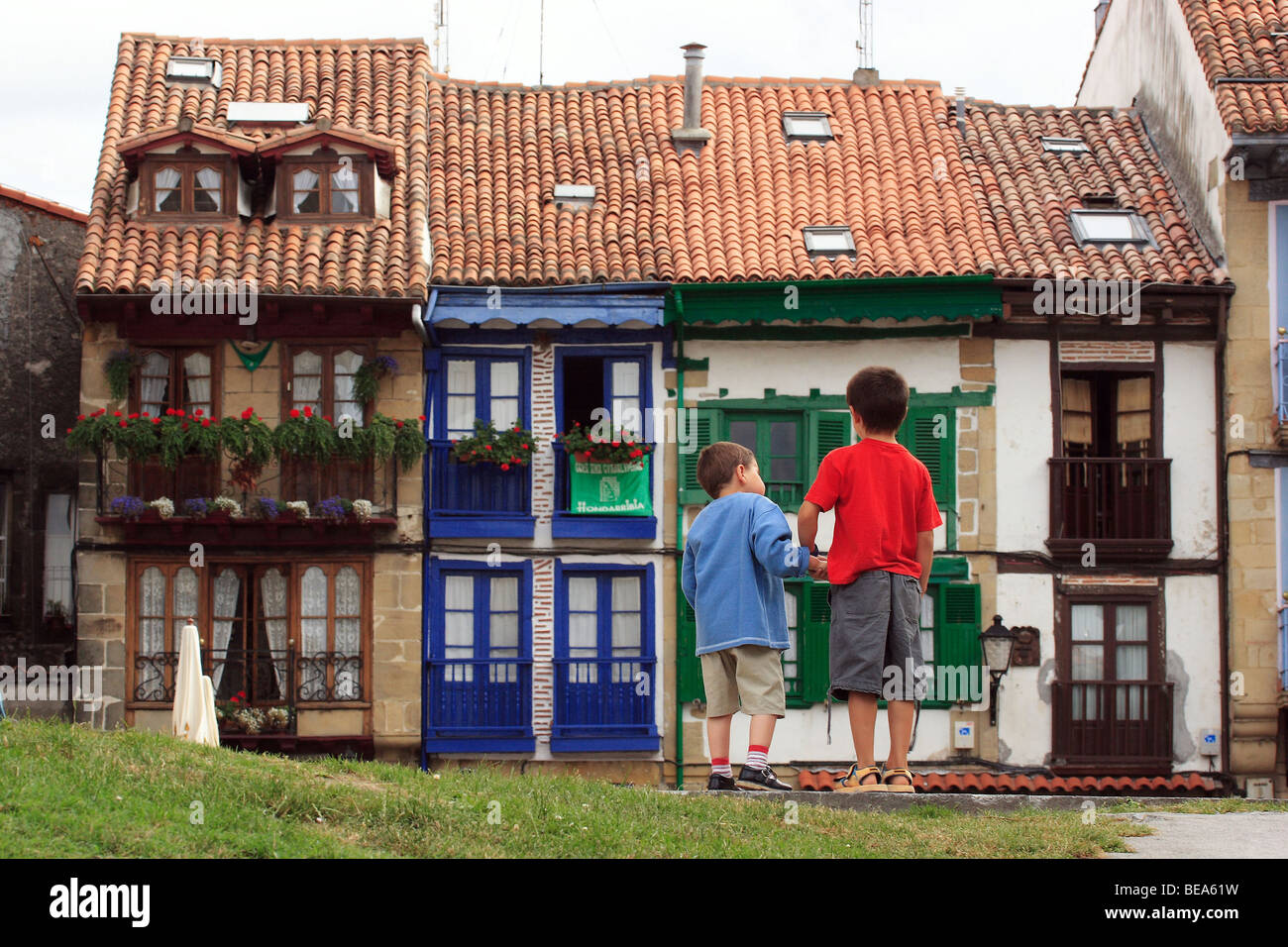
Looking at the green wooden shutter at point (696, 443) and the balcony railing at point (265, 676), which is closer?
the balcony railing at point (265, 676)

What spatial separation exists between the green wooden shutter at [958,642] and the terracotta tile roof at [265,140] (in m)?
7.79

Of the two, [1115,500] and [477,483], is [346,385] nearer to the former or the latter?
[477,483]

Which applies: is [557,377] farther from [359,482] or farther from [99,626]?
[99,626]

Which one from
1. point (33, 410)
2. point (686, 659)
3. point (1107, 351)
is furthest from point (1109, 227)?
point (33, 410)

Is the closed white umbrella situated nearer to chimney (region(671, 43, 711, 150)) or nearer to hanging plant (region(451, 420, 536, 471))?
hanging plant (region(451, 420, 536, 471))

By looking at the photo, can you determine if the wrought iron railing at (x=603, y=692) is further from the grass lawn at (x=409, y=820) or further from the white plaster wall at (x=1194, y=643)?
the grass lawn at (x=409, y=820)

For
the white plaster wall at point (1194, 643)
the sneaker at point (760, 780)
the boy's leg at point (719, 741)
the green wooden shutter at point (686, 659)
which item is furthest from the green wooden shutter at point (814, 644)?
the sneaker at point (760, 780)

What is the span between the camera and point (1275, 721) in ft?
70.9

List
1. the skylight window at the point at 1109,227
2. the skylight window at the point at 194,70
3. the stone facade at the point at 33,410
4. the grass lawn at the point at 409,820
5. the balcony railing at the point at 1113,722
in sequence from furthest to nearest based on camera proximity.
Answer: the skylight window at the point at 194,70
the stone facade at the point at 33,410
the skylight window at the point at 1109,227
the balcony railing at the point at 1113,722
the grass lawn at the point at 409,820

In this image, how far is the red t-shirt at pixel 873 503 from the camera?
9.63 metres

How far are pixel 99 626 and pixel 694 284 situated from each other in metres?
8.70

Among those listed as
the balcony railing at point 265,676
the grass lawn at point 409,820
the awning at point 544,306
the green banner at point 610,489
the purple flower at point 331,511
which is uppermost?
the awning at point 544,306

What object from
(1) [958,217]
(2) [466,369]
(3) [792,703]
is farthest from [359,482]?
(1) [958,217]

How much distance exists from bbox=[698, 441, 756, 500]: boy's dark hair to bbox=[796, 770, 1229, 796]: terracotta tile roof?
9.45 meters
